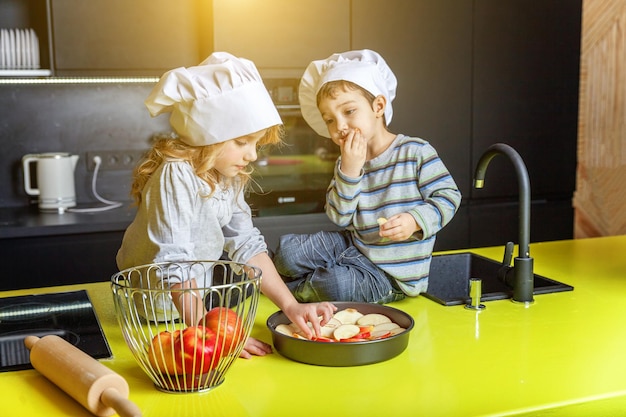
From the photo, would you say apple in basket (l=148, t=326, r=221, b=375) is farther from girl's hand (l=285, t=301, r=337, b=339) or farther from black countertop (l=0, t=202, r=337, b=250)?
black countertop (l=0, t=202, r=337, b=250)

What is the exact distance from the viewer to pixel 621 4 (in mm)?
3512

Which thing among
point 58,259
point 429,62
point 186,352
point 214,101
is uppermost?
point 429,62

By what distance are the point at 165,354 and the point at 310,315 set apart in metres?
0.28

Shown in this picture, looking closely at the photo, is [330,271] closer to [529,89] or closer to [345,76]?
[345,76]

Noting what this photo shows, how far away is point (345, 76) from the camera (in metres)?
1.53

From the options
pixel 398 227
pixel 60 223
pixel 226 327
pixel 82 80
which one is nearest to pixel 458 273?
pixel 398 227

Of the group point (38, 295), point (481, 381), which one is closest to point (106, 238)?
point (38, 295)

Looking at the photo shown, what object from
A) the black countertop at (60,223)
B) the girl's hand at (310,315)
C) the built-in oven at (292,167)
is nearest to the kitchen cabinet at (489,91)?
the built-in oven at (292,167)

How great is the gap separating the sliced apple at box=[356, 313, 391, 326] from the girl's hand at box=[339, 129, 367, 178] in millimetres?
353

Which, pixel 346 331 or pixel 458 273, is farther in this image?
pixel 458 273

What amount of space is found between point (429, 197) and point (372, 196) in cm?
12

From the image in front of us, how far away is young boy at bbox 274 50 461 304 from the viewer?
1.46 meters

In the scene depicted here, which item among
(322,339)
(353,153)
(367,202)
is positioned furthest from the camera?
(367,202)

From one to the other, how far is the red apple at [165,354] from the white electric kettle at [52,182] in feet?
6.22
